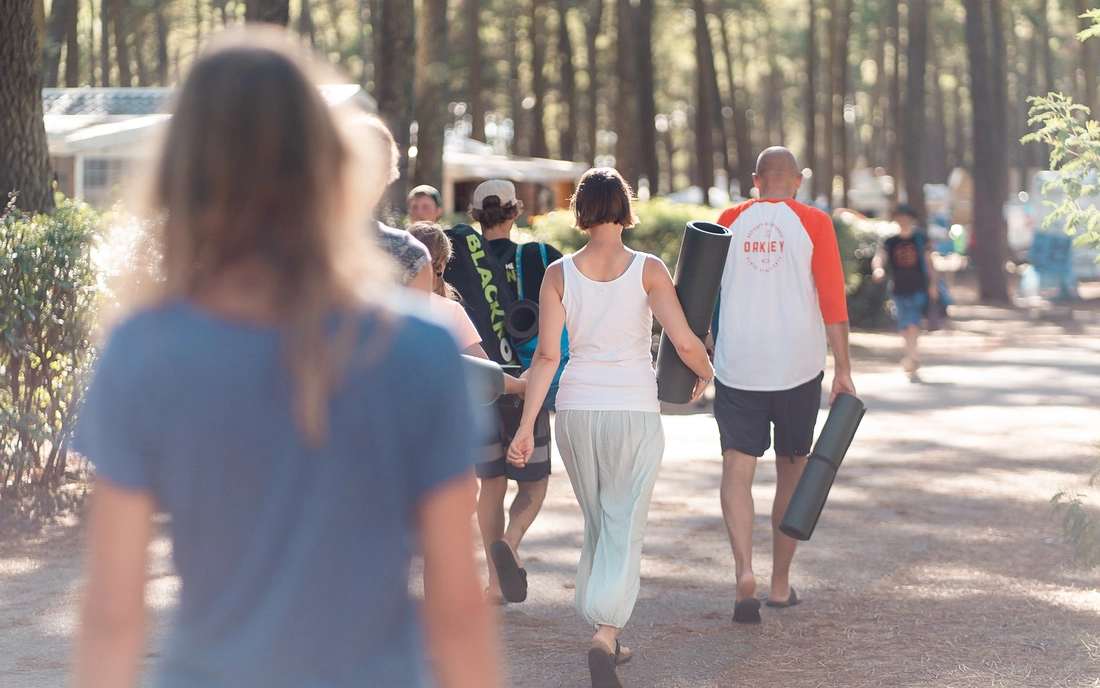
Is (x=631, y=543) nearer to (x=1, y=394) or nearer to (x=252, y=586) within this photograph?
(x=252, y=586)

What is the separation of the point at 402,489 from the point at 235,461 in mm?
202

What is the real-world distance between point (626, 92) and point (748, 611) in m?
21.7

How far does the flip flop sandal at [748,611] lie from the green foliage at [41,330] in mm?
3836

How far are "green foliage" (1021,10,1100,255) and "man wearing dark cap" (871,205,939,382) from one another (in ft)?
27.4

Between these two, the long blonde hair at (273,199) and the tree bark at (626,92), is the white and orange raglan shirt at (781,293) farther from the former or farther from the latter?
the tree bark at (626,92)

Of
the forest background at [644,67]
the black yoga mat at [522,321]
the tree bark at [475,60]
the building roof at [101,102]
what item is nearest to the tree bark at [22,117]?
the forest background at [644,67]

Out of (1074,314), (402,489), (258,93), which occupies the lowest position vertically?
(1074,314)

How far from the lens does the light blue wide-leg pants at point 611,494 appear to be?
4.71 m

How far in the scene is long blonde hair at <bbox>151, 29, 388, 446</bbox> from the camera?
1536 mm

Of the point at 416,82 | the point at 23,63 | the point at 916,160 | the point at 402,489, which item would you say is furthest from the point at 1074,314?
the point at 402,489

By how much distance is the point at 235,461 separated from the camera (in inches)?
61.4

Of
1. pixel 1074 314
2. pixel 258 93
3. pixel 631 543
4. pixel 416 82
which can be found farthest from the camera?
pixel 1074 314

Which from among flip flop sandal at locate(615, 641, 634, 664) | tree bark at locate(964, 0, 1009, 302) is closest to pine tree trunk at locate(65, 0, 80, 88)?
tree bark at locate(964, 0, 1009, 302)

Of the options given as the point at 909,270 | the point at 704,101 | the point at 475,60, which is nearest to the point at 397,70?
the point at 909,270
